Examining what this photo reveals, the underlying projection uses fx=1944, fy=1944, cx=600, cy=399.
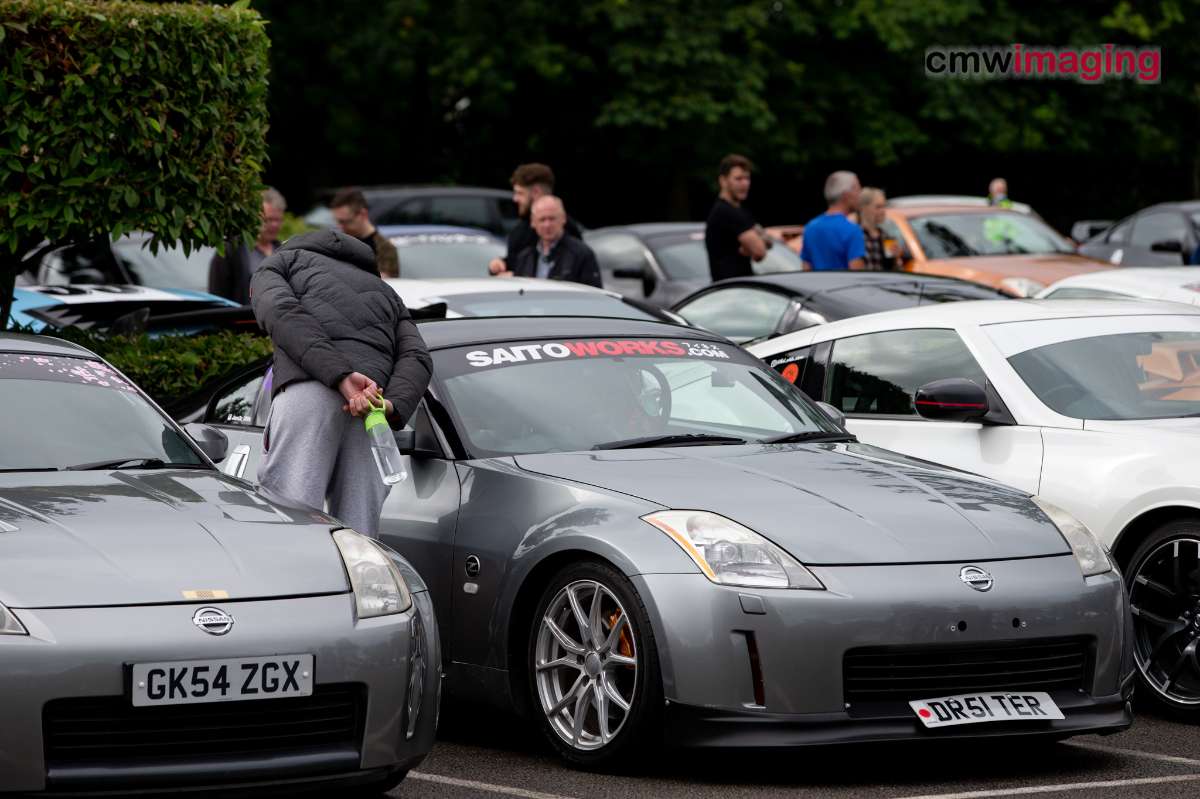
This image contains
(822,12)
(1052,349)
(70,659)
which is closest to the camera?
(70,659)

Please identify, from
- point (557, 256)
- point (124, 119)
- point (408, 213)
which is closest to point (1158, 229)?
point (408, 213)

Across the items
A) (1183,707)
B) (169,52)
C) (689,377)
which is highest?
(169,52)

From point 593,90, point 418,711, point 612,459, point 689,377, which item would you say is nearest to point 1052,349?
point 689,377

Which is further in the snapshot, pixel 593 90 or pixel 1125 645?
pixel 593 90

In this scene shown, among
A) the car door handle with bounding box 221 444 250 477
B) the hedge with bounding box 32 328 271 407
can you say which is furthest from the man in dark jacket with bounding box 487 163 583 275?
the car door handle with bounding box 221 444 250 477

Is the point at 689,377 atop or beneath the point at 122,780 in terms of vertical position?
atop

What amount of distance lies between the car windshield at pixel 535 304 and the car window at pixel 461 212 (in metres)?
12.8

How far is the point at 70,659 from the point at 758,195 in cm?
3321

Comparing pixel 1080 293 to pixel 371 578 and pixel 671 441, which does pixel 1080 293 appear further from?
pixel 371 578

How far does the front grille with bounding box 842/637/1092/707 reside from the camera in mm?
5781

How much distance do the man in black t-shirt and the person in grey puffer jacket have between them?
7.33 metres

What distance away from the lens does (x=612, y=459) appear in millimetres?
6648

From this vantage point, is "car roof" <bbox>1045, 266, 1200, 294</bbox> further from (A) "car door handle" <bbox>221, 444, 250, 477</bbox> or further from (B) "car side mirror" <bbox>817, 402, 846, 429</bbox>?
(A) "car door handle" <bbox>221, 444, 250, 477</bbox>

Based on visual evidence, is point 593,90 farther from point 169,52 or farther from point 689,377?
point 689,377
